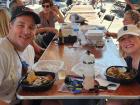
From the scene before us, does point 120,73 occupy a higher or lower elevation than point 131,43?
lower

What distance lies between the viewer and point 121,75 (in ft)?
6.67

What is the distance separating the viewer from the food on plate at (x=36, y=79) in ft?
6.21

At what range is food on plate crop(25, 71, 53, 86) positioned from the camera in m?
1.89

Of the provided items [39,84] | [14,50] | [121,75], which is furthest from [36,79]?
[121,75]

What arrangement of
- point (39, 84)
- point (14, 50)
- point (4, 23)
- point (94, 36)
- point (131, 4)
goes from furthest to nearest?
point (131, 4) < point (94, 36) < point (4, 23) < point (14, 50) < point (39, 84)

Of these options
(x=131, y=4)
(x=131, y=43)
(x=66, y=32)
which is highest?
(x=131, y=43)

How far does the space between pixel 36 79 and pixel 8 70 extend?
200mm

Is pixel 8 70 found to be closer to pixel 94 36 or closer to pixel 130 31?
pixel 130 31

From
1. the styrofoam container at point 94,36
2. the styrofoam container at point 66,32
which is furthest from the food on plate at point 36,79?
the styrofoam container at point 66,32

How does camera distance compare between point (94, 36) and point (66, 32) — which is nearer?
point (94, 36)

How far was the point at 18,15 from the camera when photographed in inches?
82.7

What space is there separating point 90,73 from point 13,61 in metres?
0.54

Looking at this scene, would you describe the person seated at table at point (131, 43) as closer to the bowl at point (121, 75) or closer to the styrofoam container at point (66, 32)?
the bowl at point (121, 75)

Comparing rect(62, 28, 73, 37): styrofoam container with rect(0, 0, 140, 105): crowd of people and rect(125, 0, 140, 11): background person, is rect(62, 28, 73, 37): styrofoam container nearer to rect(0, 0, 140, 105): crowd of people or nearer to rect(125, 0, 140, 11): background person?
rect(0, 0, 140, 105): crowd of people
